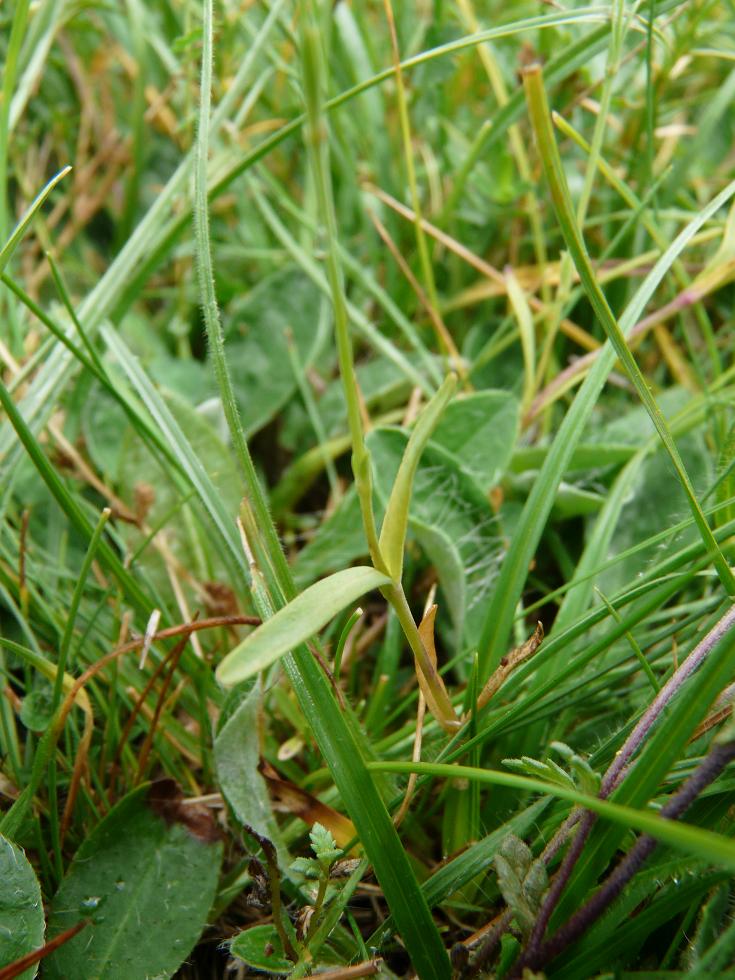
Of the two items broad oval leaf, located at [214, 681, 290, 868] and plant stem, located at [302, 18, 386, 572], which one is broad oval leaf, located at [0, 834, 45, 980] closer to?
broad oval leaf, located at [214, 681, 290, 868]

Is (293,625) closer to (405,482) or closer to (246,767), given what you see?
(405,482)

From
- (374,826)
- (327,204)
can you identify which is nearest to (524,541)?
(374,826)

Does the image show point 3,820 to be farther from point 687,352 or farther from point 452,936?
point 687,352

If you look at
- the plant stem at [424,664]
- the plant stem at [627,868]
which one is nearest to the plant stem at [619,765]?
the plant stem at [627,868]

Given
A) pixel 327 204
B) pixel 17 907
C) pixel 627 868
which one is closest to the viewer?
pixel 327 204

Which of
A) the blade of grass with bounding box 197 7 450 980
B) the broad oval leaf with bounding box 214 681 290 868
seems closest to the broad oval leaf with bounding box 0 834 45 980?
the broad oval leaf with bounding box 214 681 290 868

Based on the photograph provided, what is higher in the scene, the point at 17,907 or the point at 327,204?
the point at 327,204

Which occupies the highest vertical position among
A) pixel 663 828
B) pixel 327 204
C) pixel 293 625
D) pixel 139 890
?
pixel 327 204
